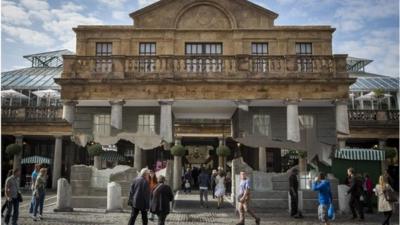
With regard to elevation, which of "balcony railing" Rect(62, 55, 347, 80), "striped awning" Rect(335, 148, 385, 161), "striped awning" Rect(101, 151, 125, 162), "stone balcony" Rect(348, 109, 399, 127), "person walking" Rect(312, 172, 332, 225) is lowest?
"person walking" Rect(312, 172, 332, 225)

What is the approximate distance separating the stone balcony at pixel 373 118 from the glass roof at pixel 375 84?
6.19m

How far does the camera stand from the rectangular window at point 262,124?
23.9m

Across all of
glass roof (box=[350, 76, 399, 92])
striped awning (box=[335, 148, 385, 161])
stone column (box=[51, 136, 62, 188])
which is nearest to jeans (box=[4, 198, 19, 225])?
striped awning (box=[335, 148, 385, 161])

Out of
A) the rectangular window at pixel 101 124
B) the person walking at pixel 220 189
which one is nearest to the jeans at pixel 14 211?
the person walking at pixel 220 189

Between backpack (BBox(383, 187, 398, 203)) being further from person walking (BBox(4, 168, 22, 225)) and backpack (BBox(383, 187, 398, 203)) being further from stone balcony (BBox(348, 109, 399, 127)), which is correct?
stone balcony (BBox(348, 109, 399, 127))

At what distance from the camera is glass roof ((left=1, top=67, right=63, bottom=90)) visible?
38438 mm

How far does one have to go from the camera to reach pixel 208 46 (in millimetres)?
26375

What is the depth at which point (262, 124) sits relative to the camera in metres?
24.0

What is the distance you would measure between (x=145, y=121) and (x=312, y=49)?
36.4 ft

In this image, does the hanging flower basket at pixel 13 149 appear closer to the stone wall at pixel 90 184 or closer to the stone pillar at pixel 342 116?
the stone wall at pixel 90 184

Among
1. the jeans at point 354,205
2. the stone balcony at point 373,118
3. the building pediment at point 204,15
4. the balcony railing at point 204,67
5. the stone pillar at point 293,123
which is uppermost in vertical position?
the building pediment at point 204,15

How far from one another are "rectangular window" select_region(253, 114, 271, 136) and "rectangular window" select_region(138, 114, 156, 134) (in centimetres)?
571

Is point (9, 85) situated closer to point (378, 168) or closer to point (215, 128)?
point (215, 128)

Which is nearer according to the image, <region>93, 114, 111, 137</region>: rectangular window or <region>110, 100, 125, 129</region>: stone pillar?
<region>110, 100, 125, 129</region>: stone pillar
